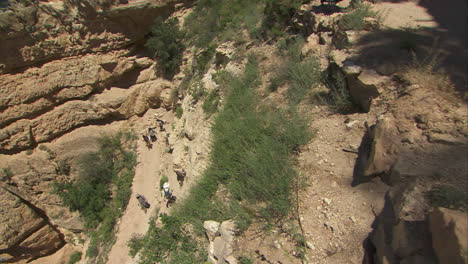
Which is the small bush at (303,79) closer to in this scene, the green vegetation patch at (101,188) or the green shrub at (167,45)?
the green shrub at (167,45)

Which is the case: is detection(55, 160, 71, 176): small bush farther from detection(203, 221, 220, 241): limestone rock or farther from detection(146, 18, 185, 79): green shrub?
detection(203, 221, 220, 241): limestone rock

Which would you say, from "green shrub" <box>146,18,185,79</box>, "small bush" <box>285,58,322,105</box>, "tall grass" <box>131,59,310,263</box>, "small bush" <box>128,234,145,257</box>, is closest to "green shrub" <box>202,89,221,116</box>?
"tall grass" <box>131,59,310,263</box>

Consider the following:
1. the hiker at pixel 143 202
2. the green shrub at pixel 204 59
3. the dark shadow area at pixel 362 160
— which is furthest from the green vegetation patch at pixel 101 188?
the dark shadow area at pixel 362 160

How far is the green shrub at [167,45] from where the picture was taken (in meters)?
9.80

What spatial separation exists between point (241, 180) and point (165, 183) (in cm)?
387

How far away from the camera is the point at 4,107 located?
26.6 feet

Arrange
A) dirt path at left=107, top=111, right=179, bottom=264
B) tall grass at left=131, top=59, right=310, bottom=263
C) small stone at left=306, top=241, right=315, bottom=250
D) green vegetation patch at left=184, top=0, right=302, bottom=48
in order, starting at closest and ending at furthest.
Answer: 1. small stone at left=306, top=241, right=315, bottom=250
2. tall grass at left=131, top=59, right=310, bottom=263
3. green vegetation patch at left=184, top=0, right=302, bottom=48
4. dirt path at left=107, top=111, right=179, bottom=264

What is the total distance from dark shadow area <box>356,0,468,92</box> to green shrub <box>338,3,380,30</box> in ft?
1.08

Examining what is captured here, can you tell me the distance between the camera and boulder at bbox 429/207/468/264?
2.21 m

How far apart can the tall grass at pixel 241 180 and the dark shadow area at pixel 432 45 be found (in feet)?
5.60

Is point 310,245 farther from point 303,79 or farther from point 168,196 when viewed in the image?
point 168,196

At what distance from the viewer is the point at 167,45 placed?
32.4ft

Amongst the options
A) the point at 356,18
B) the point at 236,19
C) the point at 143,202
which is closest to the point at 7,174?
the point at 143,202

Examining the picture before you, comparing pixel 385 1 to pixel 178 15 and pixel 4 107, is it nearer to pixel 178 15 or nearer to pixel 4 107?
pixel 178 15
